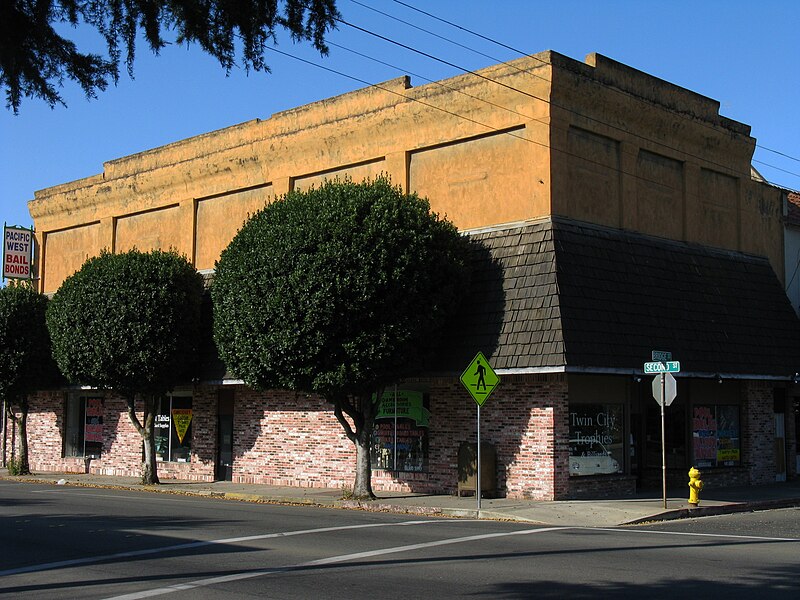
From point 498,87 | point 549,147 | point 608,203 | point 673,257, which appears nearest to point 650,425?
point 673,257

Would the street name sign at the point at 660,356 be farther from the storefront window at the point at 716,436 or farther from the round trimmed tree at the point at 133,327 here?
the round trimmed tree at the point at 133,327

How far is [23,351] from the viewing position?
104ft

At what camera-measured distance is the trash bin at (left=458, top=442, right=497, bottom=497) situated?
69.9 feet

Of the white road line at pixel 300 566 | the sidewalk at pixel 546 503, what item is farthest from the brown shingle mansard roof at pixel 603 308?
the white road line at pixel 300 566

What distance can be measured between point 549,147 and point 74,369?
49.7 ft

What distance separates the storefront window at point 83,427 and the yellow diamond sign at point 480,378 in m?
18.0

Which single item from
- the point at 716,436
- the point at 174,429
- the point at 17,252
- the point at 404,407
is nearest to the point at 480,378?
the point at 404,407

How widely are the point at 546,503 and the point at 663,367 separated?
12.5ft

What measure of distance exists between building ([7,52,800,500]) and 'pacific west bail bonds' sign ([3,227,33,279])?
29.5 ft

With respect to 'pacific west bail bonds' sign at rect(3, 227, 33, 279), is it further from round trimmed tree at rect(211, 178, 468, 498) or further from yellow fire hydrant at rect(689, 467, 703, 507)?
yellow fire hydrant at rect(689, 467, 703, 507)

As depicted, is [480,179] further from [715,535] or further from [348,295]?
[715,535]

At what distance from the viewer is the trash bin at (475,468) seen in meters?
21.3

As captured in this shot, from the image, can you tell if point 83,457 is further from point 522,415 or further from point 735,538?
point 735,538

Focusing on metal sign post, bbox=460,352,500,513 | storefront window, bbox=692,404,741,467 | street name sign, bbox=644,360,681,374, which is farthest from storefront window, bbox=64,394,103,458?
street name sign, bbox=644,360,681,374
